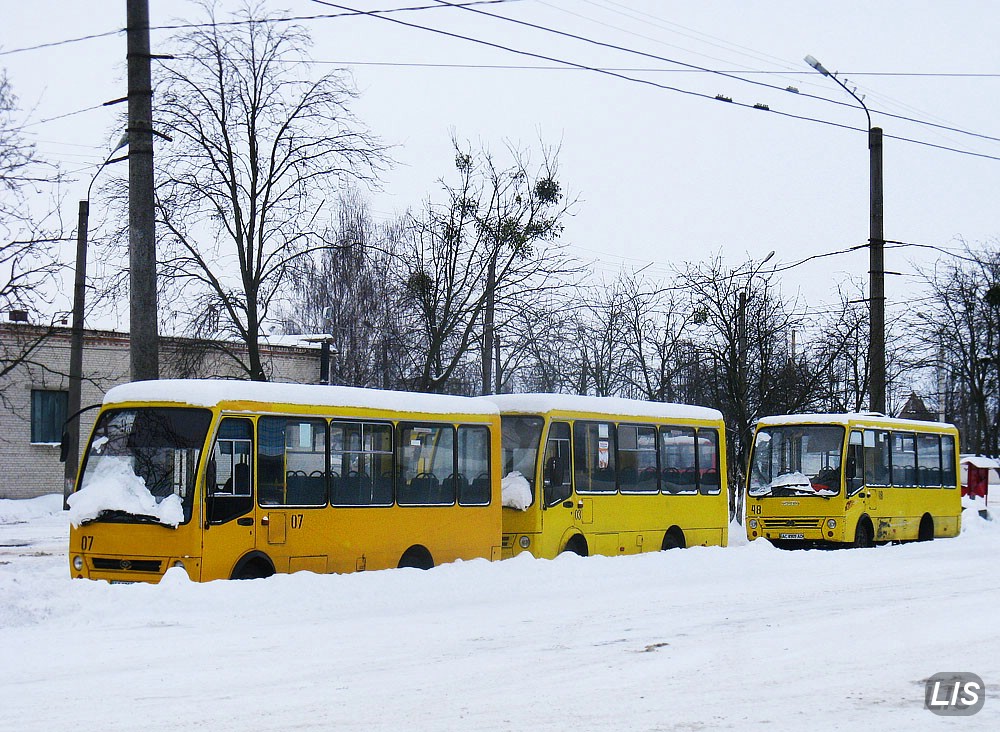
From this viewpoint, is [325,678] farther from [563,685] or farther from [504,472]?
[504,472]

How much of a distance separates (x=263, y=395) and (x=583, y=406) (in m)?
6.51

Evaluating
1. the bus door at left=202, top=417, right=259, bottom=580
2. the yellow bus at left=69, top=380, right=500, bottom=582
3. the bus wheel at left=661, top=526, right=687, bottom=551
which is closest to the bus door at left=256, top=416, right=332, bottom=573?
the yellow bus at left=69, top=380, right=500, bottom=582

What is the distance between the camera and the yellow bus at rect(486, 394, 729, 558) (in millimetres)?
18734

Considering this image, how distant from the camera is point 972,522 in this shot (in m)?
33.8

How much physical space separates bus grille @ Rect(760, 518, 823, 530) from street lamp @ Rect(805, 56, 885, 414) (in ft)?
15.5

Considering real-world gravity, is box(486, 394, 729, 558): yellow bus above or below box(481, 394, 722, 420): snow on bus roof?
below

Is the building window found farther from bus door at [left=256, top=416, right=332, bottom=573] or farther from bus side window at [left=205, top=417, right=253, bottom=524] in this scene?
bus side window at [left=205, top=417, right=253, bottom=524]

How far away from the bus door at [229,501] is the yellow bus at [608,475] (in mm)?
5331

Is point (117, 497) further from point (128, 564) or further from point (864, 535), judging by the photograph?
point (864, 535)

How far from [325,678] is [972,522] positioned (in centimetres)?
2790

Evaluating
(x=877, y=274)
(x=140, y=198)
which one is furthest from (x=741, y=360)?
(x=140, y=198)

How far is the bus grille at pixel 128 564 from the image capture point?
45.0ft

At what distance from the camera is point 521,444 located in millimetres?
18984

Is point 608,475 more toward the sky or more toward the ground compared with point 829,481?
more toward the sky
